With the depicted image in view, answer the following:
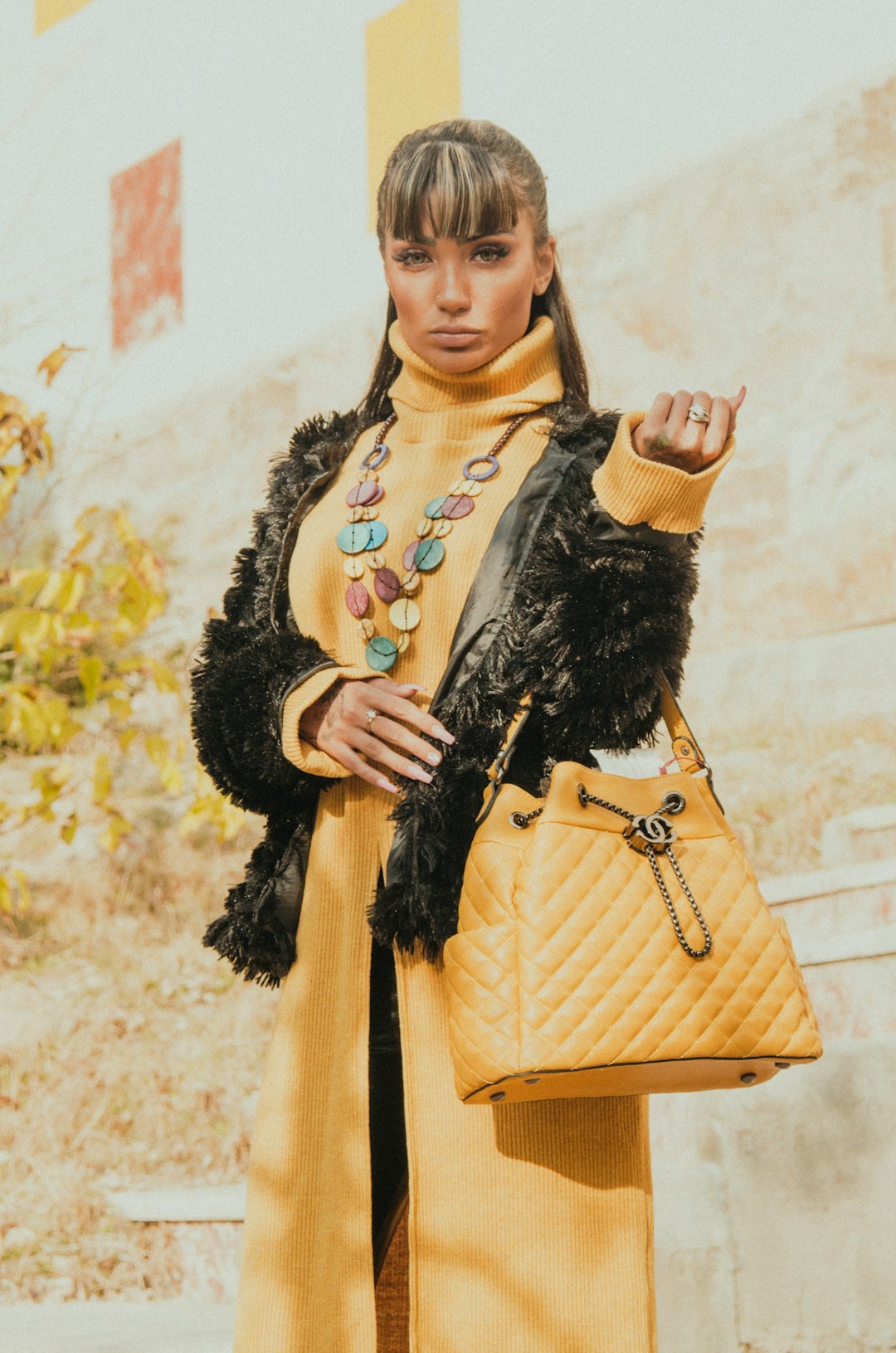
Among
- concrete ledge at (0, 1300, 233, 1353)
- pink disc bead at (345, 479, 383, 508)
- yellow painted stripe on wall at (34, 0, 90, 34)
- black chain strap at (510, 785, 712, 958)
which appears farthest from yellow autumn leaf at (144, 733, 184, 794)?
yellow painted stripe on wall at (34, 0, 90, 34)

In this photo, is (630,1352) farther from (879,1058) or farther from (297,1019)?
(879,1058)

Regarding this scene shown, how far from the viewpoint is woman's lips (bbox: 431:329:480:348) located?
1.66 metres

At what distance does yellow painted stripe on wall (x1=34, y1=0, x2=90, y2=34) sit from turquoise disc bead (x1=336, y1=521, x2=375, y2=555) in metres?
4.53

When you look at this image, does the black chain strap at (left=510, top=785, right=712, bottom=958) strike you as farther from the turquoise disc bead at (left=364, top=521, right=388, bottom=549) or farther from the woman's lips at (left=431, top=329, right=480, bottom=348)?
the woman's lips at (left=431, top=329, right=480, bottom=348)

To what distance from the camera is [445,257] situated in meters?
1.64

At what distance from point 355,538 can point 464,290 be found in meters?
0.31

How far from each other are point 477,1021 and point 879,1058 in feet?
4.64

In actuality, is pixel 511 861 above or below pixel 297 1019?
above

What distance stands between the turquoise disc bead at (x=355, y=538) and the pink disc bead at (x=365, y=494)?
0.03m

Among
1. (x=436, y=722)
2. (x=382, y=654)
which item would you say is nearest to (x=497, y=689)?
(x=436, y=722)

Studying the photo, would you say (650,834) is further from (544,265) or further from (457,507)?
(544,265)

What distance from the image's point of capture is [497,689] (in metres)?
1.48

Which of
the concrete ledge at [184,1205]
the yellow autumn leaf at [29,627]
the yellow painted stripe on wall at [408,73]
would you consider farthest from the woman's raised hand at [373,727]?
the yellow painted stripe on wall at [408,73]

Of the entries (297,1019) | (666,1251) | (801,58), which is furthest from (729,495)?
(297,1019)
